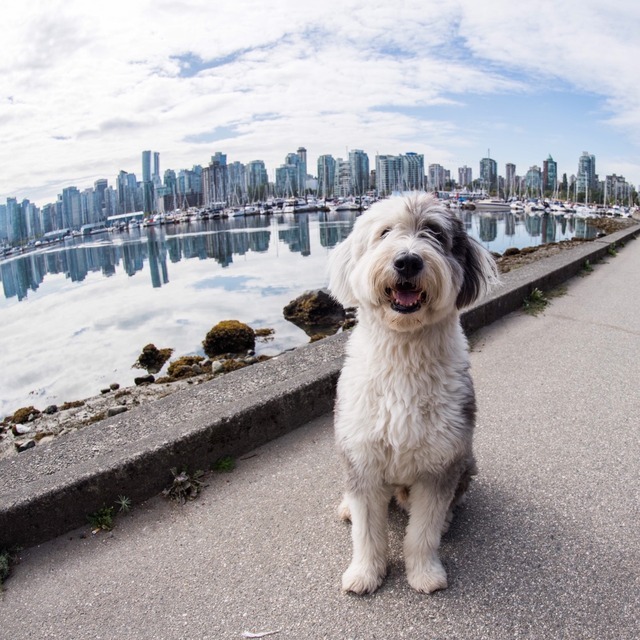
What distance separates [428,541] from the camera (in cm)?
294

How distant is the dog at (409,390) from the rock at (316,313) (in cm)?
858

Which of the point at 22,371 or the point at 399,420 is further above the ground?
the point at 399,420

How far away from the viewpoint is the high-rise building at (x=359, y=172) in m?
90.2

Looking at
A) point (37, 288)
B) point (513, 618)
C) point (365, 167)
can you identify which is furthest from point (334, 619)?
point (365, 167)

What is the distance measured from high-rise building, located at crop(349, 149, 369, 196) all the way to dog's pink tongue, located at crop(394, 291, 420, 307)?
84365 mm

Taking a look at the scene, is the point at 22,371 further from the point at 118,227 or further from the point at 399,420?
the point at 118,227

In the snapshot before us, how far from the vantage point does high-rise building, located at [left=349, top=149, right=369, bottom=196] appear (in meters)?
90.2

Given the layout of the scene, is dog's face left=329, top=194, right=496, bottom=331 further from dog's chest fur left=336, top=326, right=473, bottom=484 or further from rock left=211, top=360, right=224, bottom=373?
rock left=211, top=360, right=224, bottom=373

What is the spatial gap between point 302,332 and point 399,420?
28.6 feet

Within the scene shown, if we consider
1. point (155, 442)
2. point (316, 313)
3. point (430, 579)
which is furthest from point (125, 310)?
point (430, 579)

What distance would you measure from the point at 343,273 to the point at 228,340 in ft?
23.0

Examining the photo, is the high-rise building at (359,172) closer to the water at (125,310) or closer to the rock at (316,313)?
the water at (125,310)

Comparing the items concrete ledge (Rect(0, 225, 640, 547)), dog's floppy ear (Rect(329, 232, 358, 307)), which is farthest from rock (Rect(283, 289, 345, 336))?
dog's floppy ear (Rect(329, 232, 358, 307))

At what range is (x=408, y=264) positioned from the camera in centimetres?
270
